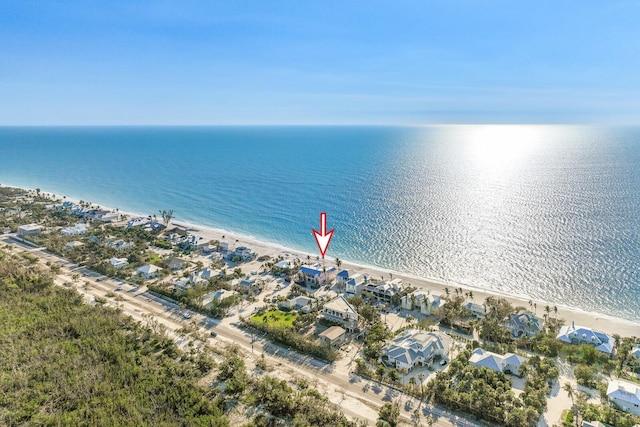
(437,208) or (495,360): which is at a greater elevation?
(437,208)

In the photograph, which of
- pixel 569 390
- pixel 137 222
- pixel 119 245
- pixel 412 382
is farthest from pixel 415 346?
pixel 137 222

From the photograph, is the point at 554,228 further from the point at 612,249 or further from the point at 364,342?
the point at 364,342

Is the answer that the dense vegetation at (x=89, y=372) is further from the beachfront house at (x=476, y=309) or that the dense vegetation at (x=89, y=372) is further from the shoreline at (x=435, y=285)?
the shoreline at (x=435, y=285)

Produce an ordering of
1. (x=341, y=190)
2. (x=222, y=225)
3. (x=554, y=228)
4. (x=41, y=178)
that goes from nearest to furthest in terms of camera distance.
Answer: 1. (x=554, y=228)
2. (x=222, y=225)
3. (x=341, y=190)
4. (x=41, y=178)

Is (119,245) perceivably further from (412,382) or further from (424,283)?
(412,382)

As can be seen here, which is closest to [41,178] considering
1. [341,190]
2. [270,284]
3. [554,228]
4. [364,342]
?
[341,190]

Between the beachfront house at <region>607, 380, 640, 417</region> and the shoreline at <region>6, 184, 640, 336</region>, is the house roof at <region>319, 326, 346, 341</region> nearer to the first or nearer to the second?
the shoreline at <region>6, 184, 640, 336</region>

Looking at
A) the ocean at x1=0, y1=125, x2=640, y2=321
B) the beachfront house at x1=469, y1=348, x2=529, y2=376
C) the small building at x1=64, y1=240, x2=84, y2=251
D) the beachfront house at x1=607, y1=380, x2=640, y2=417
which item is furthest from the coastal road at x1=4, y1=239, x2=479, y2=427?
the ocean at x1=0, y1=125, x2=640, y2=321
